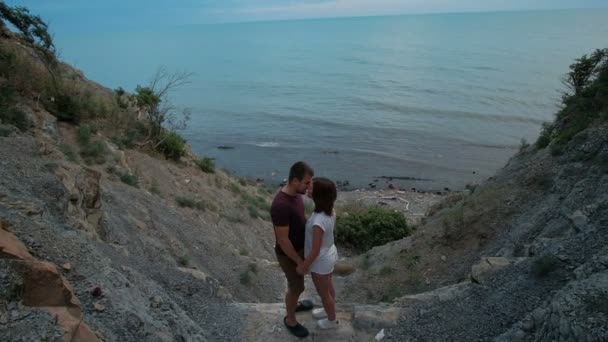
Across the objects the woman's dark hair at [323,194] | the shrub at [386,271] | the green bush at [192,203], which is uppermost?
the woman's dark hair at [323,194]

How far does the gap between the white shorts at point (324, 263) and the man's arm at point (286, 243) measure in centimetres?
24

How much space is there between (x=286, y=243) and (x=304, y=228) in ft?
1.01

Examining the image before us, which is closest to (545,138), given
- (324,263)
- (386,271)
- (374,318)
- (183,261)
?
(386,271)

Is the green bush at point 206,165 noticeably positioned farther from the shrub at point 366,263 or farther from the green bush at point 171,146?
the shrub at point 366,263

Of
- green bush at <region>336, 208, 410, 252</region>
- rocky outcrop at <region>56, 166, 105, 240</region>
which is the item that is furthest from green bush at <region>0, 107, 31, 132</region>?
green bush at <region>336, 208, 410, 252</region>

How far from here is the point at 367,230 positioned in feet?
50.7

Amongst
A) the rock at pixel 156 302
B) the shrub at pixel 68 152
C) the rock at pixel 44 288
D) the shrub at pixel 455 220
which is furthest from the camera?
the shrub at pixel 68 152

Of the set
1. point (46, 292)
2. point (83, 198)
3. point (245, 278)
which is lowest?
point (245, 278)

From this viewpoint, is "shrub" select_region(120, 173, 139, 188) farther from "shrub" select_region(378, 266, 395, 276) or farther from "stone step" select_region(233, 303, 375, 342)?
"shrub" select_region(378, 266, 395, 276)

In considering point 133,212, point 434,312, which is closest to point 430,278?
point 434,312

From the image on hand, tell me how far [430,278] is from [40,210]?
7.47 metres

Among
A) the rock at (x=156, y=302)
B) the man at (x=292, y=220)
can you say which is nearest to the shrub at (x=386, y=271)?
the man at (x=292, y=220)

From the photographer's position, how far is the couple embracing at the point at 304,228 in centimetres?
504

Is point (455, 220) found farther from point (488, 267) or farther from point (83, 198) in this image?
point (83, 198)
